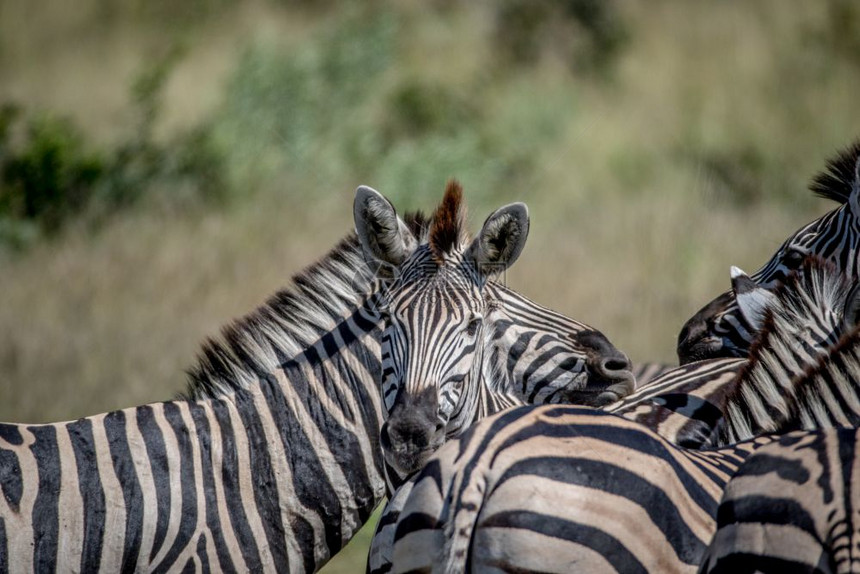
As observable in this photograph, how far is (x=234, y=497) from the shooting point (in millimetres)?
4016

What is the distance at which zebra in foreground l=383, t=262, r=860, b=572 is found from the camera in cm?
259

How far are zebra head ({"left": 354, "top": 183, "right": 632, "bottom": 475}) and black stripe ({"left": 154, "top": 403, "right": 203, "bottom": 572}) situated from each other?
2.90 ft

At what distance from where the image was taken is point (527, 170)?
16438 millimetres

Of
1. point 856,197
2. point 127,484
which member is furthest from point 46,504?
point 856,197

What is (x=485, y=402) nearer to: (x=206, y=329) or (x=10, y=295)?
(x=206, y=329)

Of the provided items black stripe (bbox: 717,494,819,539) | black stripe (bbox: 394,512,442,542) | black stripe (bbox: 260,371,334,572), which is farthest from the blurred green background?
black stripe (bbox: 717,494,819,539)

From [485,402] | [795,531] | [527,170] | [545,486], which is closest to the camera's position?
[795,531]

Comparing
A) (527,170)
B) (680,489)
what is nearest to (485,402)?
(680,489)

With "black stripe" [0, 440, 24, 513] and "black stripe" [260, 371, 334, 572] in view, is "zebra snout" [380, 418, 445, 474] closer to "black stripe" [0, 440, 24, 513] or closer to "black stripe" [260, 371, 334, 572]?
"black stripe" [260, 371, 334, 572]

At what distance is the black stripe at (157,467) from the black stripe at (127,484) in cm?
6

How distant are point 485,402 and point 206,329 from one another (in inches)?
281

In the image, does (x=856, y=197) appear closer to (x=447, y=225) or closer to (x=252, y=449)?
(x=447, y=225)

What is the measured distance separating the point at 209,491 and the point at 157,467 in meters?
0.24

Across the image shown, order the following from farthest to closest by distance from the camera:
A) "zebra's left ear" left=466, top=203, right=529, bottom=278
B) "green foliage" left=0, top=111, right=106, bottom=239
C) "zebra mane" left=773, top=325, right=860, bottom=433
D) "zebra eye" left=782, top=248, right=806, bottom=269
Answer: "green foliage" left=0, top=111, right=106, bottom=239 → "zebra eye" left=782, top=248, right=806, bottom=269 → "zebra's left ear" left=466, top=203, right=529, bottom=278 → "zebra mane" left=773, top=325, right=860, bottom=433
